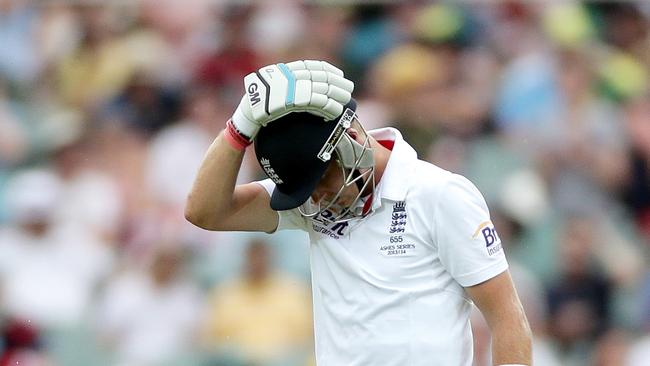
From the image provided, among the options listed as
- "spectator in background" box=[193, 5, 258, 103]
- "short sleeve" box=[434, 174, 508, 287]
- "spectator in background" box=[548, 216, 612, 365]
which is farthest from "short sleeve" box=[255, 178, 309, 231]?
"spectator in background" box=[193, 5, 258, 103]

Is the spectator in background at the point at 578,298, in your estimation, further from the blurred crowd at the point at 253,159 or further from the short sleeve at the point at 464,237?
the short sleeve at the point at 464,237

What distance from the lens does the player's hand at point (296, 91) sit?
13.7ft

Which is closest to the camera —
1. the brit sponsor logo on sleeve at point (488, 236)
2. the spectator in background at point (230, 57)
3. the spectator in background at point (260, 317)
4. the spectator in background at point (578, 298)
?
the brit sponsor logo on sleeve at point (488, 236)

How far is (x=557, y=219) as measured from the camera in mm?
9078

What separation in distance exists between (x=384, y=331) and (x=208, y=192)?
0.77 m

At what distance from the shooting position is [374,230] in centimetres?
441

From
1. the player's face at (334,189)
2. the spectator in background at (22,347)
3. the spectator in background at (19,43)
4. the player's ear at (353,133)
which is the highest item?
the player's ear at (353,133)

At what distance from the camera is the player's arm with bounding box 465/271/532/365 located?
13.9 ft

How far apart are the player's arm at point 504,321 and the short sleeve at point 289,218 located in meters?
0.68

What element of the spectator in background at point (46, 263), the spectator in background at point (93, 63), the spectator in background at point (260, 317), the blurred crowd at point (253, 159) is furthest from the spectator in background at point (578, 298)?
the spectator in background at point (93, 63)

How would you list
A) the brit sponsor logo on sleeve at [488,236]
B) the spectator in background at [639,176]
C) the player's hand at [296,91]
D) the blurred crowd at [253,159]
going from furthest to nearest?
the spectator in background at [639,176] → the blurred crowd at [253,159] → the brit sponsor logo on sleeve at [488,236] → the player's hand at [296,91]

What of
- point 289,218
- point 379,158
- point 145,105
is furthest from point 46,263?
point 379,158

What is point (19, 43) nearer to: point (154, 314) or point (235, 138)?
point (154, 314)

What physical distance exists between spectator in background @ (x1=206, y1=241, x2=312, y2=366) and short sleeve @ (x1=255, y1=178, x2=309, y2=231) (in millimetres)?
3544
